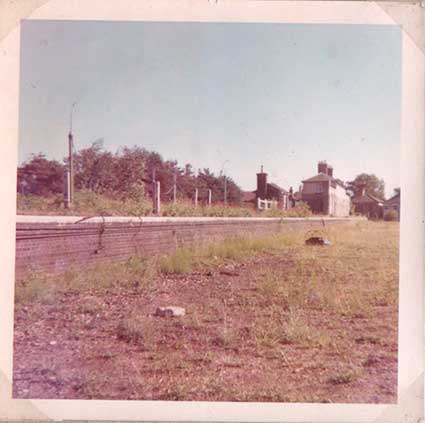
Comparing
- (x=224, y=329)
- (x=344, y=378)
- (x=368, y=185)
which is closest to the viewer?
(x=344, y=378)

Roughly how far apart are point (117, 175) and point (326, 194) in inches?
67.0

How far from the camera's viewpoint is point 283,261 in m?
3.59

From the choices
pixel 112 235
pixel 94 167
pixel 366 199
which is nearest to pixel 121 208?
pixel 112 235

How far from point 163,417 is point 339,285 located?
5.60 ft

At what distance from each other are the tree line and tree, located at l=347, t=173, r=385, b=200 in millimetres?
949

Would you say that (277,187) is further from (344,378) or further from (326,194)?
(344,378)

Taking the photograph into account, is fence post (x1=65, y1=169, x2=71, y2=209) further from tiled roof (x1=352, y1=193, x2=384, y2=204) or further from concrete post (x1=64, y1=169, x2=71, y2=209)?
tiled roof (x1=352, y1=193, x2=384, y2=204)

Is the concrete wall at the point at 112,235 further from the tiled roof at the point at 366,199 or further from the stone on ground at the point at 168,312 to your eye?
the stone on ground at the point at 168,312

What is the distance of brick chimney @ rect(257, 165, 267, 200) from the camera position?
3418 millimetres

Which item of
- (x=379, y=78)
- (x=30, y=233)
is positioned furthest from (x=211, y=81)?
(x=30, y=233)

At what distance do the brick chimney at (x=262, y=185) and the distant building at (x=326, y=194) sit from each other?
12.2 inches

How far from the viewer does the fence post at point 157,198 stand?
11.4ft

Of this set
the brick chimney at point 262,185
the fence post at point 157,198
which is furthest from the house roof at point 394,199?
the fence post at point 157,198

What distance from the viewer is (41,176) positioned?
3.32 metres
